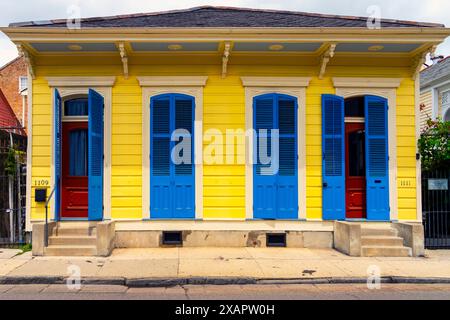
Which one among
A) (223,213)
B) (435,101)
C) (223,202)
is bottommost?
(223,213)

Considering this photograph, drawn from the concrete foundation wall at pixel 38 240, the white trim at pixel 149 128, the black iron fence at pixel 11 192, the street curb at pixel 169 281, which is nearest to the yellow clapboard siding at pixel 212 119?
the white trim at pixel 149 128

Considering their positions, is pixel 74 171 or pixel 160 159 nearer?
pixel 160 159

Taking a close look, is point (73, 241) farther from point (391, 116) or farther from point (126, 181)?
point (391, 116)

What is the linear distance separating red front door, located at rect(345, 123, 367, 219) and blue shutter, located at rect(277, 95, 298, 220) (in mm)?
1408

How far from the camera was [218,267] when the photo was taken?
7.39m

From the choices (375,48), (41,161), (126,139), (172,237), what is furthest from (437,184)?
(41,161)

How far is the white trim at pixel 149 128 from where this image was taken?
363 inches

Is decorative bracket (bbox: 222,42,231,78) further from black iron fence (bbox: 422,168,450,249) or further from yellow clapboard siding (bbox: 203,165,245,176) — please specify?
black iron fence (bbox: 422,168,450,249)

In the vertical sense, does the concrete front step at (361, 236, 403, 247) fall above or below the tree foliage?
below

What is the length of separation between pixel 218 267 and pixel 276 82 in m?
4.54

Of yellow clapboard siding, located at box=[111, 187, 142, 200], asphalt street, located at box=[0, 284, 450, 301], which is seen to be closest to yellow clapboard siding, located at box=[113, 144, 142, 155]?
yellow clapboard siding, located at box=[111, 187, 142, 200]

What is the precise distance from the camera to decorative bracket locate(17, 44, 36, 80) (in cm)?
873

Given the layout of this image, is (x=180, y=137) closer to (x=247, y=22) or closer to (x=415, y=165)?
(x=247, y=22)

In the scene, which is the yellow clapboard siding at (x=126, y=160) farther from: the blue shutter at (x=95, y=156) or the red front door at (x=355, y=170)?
the red front door at (x=355, y=170)
